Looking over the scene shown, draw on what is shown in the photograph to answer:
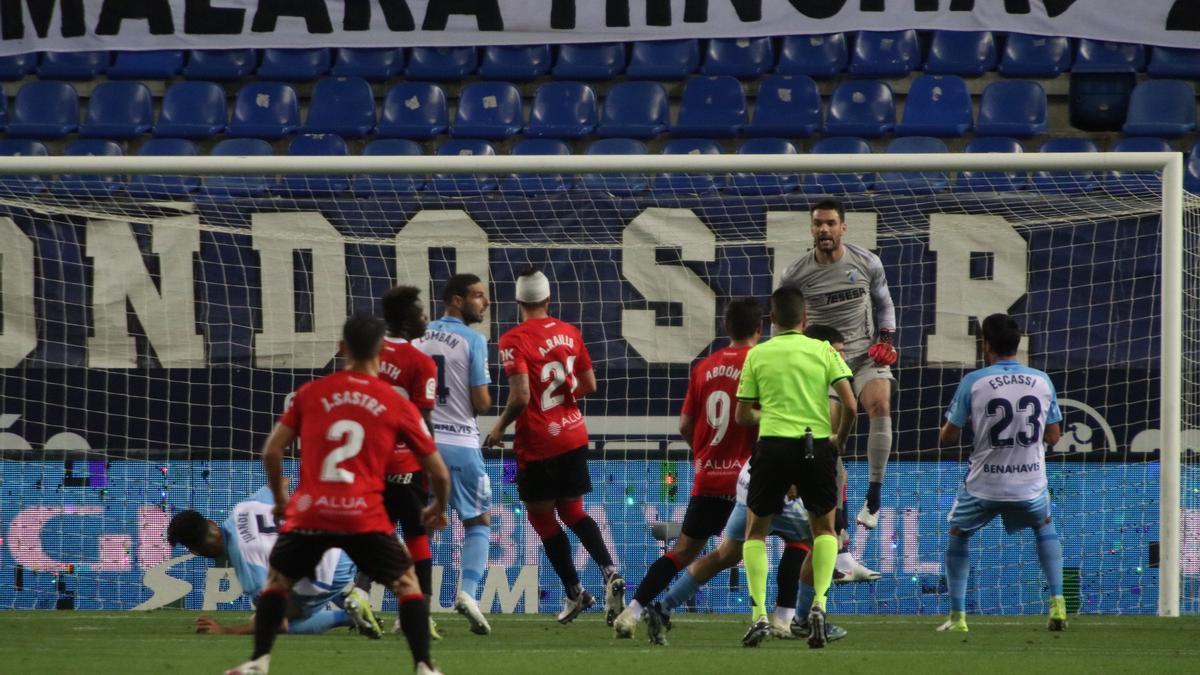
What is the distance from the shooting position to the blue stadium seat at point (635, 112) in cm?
1327

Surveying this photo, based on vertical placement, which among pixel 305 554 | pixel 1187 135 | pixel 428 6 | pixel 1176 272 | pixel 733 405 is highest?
pixel 428 6

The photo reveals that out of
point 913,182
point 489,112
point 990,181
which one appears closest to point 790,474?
point 913,182

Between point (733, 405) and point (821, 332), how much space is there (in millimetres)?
565

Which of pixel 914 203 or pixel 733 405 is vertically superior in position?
pixel 914 203

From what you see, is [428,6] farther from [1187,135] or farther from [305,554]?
[305,554]

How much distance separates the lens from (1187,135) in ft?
42.8

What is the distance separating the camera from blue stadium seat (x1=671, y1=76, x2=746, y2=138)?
13203 millimetres

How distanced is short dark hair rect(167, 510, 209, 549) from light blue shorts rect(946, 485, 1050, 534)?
386 centimetres

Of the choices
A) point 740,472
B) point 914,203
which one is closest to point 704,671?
point 740,472

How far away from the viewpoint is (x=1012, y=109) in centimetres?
1319

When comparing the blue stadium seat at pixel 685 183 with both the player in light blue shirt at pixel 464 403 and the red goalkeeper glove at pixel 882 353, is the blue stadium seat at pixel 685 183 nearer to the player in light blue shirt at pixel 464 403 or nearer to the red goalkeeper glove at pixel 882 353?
the red goalkeeper glove at pixel 882 353

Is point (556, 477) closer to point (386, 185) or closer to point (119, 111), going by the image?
point (386, 185)

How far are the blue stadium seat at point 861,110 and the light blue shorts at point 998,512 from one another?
5260mm

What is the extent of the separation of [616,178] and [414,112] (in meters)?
2.64
